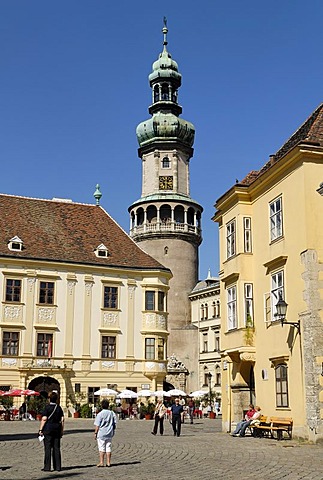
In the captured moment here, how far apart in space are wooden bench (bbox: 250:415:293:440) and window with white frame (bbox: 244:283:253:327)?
3503 millimetres

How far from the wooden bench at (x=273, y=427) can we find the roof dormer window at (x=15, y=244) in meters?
25.3

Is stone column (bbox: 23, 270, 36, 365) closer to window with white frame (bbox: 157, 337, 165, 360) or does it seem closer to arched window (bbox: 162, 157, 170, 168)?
window with white frame (bbox: 157, 337, 165, 360)

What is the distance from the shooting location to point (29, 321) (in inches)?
1708

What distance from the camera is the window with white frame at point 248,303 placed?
24812mm

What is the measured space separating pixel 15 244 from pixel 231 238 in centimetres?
2188

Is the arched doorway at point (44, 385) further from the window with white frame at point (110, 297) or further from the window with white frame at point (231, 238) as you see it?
the window with white frame at point (231, 238)

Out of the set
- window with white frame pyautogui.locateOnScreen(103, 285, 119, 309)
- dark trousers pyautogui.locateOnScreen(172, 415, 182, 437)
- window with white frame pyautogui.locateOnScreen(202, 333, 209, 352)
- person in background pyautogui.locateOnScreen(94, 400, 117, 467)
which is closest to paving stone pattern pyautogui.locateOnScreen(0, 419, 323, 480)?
person in background pyautogui.locateOnScreen(94, 400, 117, 467)

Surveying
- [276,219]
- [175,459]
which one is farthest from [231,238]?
[175,459]

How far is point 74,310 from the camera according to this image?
4459 centimetres

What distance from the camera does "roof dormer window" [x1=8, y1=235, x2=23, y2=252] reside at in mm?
44344

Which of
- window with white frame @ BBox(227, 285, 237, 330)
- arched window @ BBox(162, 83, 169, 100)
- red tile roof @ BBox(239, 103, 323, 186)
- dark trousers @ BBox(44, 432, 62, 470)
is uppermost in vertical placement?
arched window @ BBox(162, 83, 169, 100)

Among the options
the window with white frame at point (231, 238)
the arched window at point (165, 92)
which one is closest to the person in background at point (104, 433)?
the window with white frame at point (231, 238)

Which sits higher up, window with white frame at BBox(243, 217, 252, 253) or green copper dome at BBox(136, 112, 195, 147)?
green copper dome at BBox(136, 112, 195, 147)

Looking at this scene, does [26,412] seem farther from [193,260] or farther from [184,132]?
[184,132]
